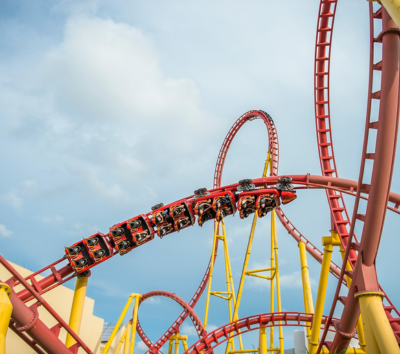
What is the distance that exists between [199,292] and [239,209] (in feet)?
21.5

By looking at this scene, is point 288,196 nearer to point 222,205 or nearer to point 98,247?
point 222,205

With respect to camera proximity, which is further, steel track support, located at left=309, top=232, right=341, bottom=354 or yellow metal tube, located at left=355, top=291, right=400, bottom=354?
steel track support, located at left=309, top=232, right=341, bottom=354

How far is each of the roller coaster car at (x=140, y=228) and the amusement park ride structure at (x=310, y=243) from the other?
0.06 ft

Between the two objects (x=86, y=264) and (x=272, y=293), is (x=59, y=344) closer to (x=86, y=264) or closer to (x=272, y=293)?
(x=86, y=264)

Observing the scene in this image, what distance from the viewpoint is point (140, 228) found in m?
7.14

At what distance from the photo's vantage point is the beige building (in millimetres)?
9445

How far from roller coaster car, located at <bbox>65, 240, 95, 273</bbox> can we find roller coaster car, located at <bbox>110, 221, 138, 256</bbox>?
55 centimetres

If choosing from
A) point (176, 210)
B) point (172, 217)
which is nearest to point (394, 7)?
point (176, 210)

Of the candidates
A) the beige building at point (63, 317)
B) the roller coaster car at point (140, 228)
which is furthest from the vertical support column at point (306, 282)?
the beige building at point (63, 317)

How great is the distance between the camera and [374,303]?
388 cm

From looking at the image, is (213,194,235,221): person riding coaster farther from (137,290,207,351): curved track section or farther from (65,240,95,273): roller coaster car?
(137,290,207,351): curved track section

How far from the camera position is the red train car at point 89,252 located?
6.77 m

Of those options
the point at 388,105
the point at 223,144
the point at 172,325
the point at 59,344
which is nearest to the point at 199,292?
the point at 172,325

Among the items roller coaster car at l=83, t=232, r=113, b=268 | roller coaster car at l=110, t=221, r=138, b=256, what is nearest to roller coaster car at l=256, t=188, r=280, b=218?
roller coaster car at l=110, t=221, r=138, b=256
